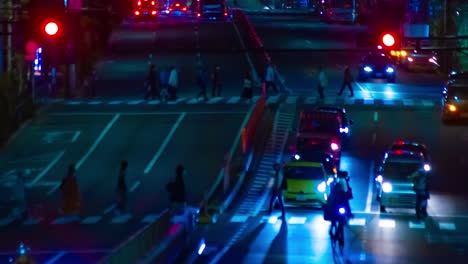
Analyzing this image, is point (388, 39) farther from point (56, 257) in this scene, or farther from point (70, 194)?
point (70, 194)

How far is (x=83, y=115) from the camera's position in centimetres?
5128

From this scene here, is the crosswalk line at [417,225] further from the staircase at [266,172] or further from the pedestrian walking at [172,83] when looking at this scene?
the pedestrian walking at [172,83]

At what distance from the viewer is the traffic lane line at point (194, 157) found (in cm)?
3719

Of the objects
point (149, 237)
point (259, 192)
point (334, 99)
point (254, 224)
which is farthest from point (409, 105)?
point (149, 237)

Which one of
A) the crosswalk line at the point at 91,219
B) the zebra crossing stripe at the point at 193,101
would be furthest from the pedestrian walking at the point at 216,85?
the crosswalk line at the point at 91,219

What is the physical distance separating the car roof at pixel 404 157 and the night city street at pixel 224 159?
1.41m

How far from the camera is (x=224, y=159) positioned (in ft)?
133

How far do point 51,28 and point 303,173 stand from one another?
1717cm

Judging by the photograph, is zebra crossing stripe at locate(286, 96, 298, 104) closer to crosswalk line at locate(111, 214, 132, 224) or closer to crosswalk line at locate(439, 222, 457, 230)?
crosswalk line at locate(111, 214, 132, 224)

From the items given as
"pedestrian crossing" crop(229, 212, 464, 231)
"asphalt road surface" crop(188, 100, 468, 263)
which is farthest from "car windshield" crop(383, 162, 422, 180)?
"pedestrian crossing" crop(229, 212, 464, 231)

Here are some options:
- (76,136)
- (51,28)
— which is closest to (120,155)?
(76,136)

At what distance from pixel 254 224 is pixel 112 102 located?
25503mm

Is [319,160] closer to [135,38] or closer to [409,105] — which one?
[409,105]

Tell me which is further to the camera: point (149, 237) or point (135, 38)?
point (135, 38)
